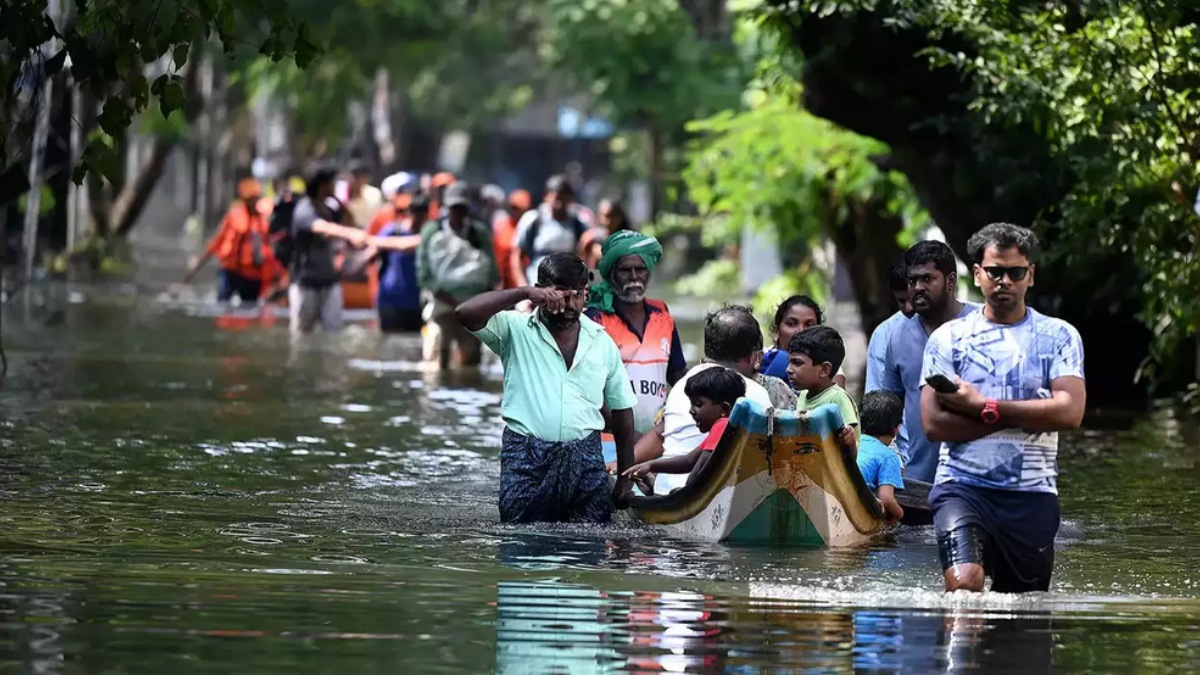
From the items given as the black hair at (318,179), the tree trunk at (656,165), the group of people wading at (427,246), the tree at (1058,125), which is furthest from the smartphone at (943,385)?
the tree trunk at (656,165)

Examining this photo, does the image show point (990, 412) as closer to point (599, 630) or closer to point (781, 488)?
point (599, 630)

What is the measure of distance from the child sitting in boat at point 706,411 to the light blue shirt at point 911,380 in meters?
0.70

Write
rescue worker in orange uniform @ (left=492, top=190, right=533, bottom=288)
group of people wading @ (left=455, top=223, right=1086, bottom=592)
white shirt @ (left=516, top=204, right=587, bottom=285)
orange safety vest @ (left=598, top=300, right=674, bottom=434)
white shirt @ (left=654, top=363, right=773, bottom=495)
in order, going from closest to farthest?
group of people wading @ (left=455, top=223, right=1086, bottom=592) < white shirt @ (left=654, top=363, right=773, bottom=495) < orange safety vest @ (left=598, top=300, right=674, bottom=434) < white shirt @ (left=516, top=204, right=587, bottom=285) < rescue worker in orange uniform @ (left=492, top=190, right=533, bottom=288)

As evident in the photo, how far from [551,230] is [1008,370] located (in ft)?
50.6

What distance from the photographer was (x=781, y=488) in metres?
12.1

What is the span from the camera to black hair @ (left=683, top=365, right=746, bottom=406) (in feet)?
40.5

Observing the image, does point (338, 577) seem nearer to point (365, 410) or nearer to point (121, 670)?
point (121, 670)

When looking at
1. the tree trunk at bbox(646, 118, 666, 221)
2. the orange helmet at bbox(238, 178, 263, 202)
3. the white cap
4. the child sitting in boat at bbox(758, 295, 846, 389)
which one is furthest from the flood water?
the tree trunk at bbox(646, 118, 666, 221)

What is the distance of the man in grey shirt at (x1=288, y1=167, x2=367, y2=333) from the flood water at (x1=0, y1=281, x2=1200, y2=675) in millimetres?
4959

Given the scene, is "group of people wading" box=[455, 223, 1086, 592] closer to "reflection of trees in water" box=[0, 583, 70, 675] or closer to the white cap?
"reflection of trees in water" box=[0, 583, 70, 675]

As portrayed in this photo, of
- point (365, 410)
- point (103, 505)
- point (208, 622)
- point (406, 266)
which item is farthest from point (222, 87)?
point (208, 622)

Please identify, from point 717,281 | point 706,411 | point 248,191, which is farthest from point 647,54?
point 706,411

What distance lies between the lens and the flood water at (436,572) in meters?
8.72

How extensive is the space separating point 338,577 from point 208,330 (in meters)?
19.9
